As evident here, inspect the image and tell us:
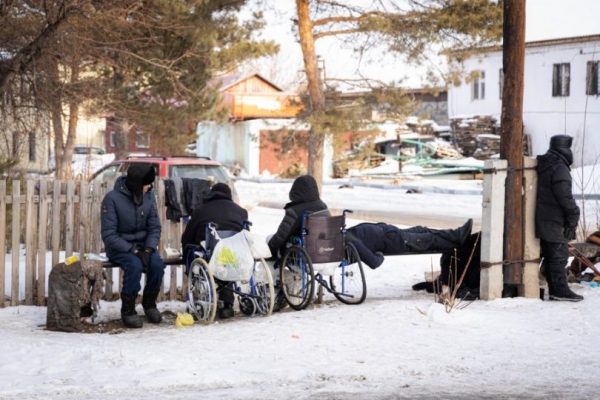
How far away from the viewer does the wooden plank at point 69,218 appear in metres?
11.0

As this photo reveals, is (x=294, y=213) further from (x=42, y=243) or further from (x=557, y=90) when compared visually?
(x=557, y=90)

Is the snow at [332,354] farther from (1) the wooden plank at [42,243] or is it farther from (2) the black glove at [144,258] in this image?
(2) the black glove at [144,258]

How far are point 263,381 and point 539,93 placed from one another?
1652 inches

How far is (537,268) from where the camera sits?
36.6ft

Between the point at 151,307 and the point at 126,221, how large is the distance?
0.97m

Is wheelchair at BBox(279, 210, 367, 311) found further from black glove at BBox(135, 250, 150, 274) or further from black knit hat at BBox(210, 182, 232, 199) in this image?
black glove at BBox(135, 250, 150, 274)

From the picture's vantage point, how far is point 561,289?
1080 centimetres

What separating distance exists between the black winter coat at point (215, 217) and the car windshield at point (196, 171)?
6.97m

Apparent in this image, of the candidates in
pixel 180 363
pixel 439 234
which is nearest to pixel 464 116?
pixel 439 234

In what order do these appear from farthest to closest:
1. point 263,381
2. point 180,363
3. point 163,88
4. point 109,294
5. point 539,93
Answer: point 539,93 → point 163,88 → point 109,294 → point 180,363 → point 263,381

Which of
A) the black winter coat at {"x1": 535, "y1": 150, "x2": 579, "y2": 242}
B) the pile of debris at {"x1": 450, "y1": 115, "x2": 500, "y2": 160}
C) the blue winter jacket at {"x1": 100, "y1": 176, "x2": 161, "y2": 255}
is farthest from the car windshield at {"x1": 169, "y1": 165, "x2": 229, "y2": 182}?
the pile of debris at {"x1": 450, "y1": 115, "x2": 500, "y2": 160}

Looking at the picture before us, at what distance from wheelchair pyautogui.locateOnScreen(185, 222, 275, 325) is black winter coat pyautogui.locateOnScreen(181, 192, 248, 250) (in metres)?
0.08

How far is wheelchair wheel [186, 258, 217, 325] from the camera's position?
9.97 metres

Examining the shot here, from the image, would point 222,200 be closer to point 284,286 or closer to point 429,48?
point 284,286
